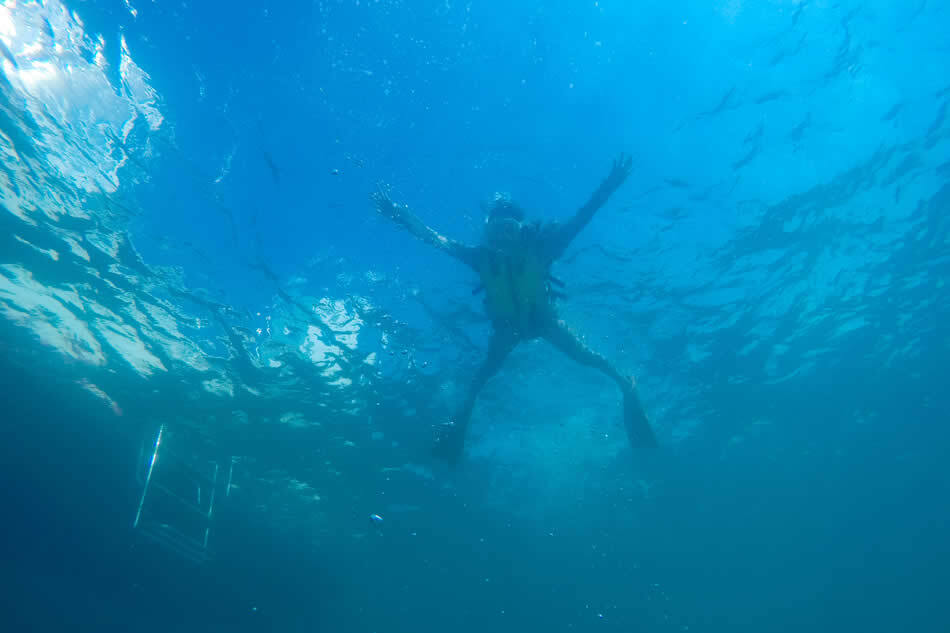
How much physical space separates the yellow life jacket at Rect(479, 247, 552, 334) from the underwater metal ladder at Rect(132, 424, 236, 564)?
15.5 m

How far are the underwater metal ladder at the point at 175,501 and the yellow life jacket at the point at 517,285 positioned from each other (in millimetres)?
15518

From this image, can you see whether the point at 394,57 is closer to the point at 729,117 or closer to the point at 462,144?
the point at 462,144

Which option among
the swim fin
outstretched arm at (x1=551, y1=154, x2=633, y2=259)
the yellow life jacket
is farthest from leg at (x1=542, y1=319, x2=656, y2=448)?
outstretched arm at (x1=551, y1=154, x2=633, y2=259)

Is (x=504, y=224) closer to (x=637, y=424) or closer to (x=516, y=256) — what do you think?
(x=516, y=256)

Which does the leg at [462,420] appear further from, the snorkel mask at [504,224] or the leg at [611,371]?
the snorkel mask at [504,224]

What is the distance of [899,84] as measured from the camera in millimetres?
9992

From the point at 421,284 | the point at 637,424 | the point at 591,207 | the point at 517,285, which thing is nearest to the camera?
the point at 591,207

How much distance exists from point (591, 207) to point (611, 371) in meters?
4.36

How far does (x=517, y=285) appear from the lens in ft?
29.8

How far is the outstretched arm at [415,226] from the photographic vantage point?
8258 millimetres

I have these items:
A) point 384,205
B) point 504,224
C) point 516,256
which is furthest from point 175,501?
point 504,224

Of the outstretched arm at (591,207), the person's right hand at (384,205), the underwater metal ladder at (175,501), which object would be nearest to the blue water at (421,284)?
the underwater metal ladder at (175,501)

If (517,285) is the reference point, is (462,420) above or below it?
below

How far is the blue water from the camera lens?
813 centimetres
